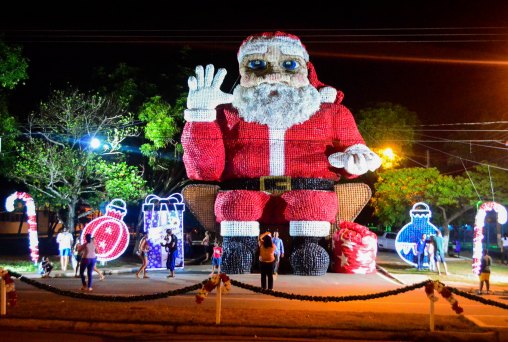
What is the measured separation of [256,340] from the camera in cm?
858

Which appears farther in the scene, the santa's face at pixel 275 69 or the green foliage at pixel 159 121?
the green foliage at pixel 159 121

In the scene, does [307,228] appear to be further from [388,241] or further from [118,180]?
[388,241]

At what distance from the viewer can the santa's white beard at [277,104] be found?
728 inches

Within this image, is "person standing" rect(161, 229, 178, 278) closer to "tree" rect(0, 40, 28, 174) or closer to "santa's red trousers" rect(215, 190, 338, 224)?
"santa's red trousers" rect(215, 190, 338, 224)

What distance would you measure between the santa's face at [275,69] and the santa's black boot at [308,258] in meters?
4.78

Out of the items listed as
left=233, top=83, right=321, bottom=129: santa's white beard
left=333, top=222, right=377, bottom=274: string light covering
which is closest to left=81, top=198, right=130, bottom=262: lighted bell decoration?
left=233, top=83, right=321, bottom=129: santa's white beard

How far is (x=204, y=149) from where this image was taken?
1864cm

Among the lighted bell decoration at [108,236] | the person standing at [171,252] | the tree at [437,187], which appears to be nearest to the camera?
the person standing at [171,252]

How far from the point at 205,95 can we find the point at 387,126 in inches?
718

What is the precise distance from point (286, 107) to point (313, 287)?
5891 mm

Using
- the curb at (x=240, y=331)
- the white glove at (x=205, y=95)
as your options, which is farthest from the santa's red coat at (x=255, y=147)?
the curb at (x=240, y=331)

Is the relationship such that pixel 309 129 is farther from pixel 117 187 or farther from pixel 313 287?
pixel 117 187

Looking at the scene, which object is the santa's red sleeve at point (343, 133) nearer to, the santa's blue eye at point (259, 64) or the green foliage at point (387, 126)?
the santa's blue eye at point (259, 64)

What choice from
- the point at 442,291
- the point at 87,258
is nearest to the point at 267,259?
the point at 87,258
